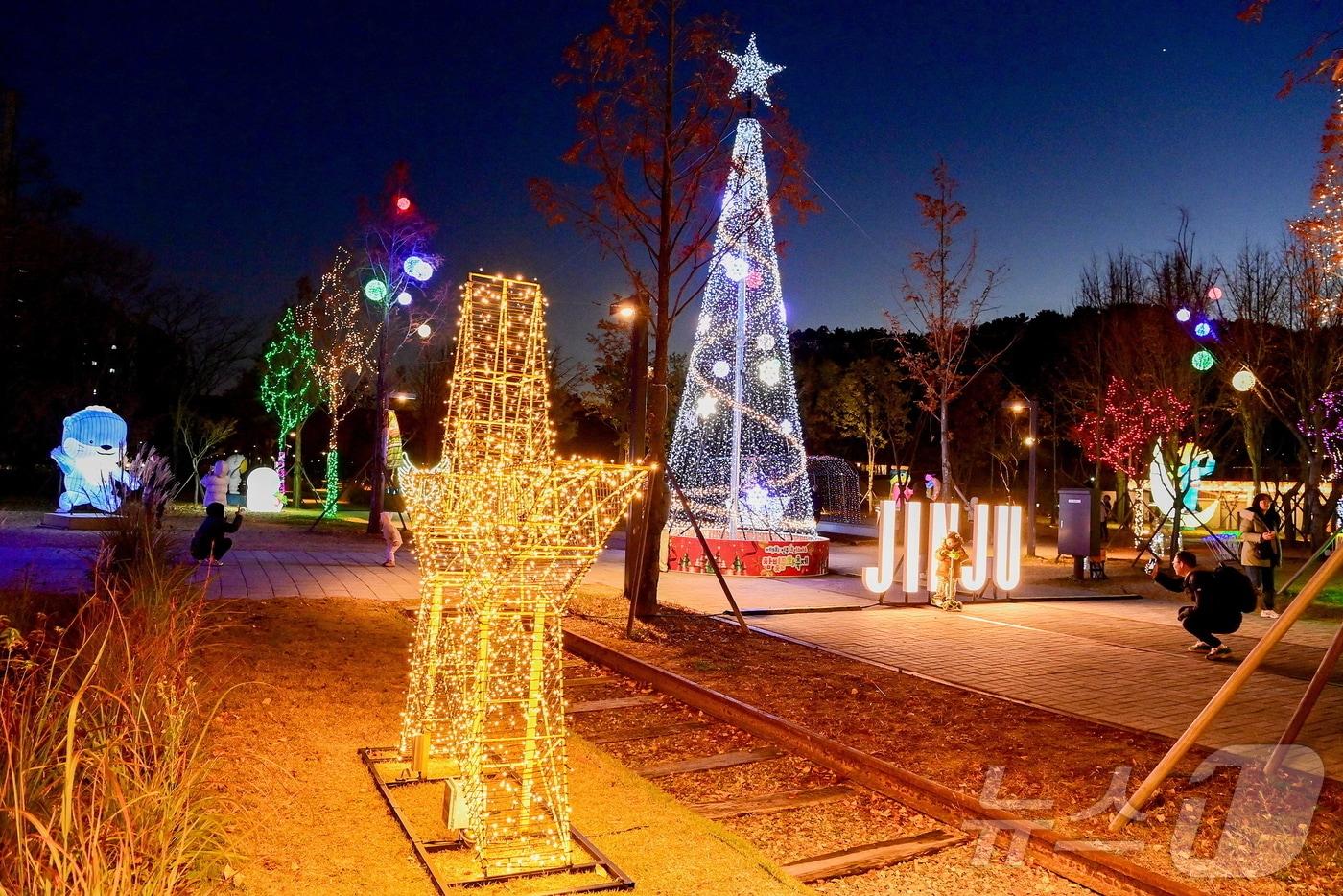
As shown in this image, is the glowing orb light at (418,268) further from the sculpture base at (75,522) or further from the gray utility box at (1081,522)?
the gray utility box at (1081,522)

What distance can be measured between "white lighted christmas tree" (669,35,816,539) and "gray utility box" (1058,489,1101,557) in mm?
4688

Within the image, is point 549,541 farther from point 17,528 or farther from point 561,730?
point 17,528

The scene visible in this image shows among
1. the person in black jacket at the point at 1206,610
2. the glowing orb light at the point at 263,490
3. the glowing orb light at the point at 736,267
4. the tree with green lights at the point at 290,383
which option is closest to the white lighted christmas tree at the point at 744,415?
the glowing orb light at the point at 736,267

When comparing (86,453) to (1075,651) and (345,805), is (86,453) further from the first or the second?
(1075,651)

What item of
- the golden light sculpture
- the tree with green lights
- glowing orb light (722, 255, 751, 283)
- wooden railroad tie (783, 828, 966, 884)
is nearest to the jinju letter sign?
glowing orb light (722, 255, 751, 283)

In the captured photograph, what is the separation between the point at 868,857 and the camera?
476 cm

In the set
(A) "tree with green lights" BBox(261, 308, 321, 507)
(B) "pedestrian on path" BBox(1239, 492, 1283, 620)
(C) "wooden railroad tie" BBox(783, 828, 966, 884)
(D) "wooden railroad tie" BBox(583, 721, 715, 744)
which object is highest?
(A) "tree with green lights" BBox(261, 308, 321, 507)

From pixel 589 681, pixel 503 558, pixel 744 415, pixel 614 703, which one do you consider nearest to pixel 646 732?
pixel 614 703

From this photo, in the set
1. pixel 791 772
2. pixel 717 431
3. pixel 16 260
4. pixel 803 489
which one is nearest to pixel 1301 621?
pixel 803 489

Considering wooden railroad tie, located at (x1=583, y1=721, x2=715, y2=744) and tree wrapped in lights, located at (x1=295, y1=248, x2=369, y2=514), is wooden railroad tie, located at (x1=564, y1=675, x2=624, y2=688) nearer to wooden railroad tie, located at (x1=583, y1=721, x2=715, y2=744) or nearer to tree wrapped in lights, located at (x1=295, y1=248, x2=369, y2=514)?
wooden railroad tie, located at (x1=583, y1=721, x2=715, y2=744)

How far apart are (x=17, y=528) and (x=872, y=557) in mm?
18618

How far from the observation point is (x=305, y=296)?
3634 cm

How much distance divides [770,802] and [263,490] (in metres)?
28.5

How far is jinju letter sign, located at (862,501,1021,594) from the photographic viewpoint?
13.2 m
